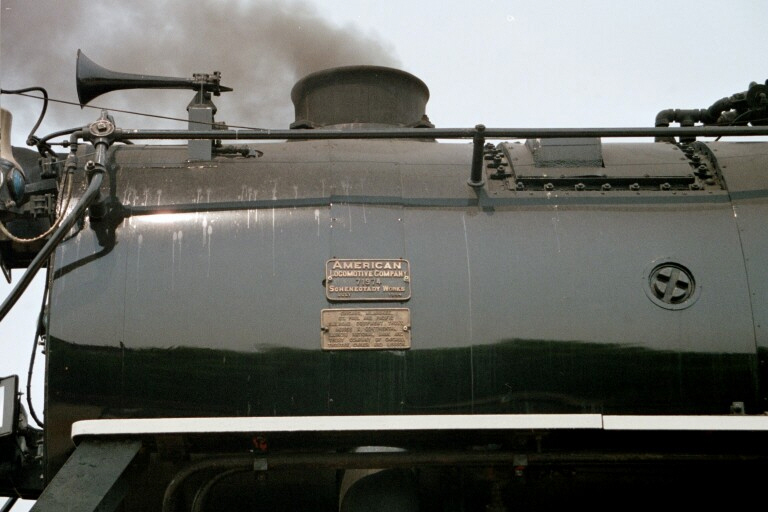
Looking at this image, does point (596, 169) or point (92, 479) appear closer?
point (92, 479)

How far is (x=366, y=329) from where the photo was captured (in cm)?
418

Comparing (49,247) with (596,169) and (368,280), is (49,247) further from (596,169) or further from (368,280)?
(596,169)

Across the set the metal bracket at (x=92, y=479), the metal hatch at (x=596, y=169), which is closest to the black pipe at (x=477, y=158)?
the metal hatch at (x=596, y=169)

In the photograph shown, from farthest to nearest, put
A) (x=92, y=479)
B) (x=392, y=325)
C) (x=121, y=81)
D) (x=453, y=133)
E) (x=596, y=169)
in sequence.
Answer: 1. (x=121, y=81)
2. (x=596, y=169)
3. (x=453, y=133)
4. (x=392, y=325)
5. (x=92, y=479)

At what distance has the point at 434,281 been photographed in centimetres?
423

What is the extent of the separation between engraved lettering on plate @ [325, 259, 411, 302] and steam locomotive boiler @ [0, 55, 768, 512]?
0.04 ft

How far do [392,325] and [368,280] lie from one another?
0.25 metres

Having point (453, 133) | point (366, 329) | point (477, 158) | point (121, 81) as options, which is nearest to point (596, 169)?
point (477, 158)

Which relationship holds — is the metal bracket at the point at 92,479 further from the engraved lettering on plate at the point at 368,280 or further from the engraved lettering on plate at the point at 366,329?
the engraved lettering on plate at the point at 368,280

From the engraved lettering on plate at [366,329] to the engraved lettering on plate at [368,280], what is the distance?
0.07 meters

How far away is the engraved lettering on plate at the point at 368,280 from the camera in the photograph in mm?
4203

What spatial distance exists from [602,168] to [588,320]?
0.95 metres

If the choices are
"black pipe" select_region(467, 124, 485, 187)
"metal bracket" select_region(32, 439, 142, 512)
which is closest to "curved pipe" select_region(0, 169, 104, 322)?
"metal bracket" select_region(32, 439, 142, 512)

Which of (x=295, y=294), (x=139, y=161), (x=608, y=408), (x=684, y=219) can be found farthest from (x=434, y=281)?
(x=139, y=161)
